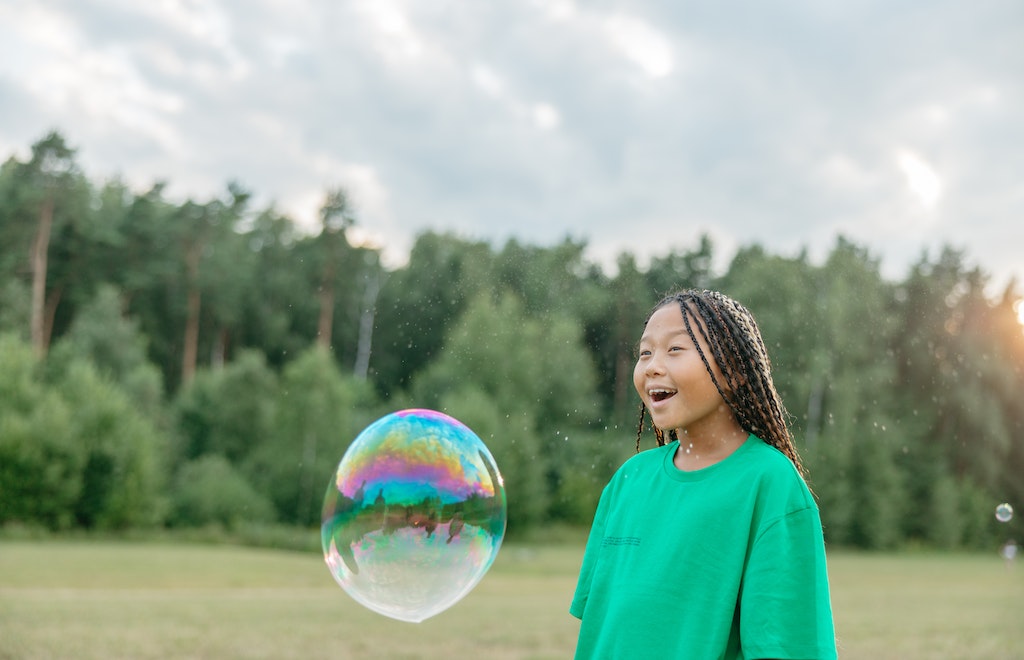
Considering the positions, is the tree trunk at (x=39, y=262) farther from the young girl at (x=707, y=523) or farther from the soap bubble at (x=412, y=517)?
the young girl at (x=707, y=523)

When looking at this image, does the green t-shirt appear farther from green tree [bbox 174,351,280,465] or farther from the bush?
green tree [bbox 174,351,280,465]

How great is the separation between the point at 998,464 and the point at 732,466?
55370 millimetres

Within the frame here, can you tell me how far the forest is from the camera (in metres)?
42.0

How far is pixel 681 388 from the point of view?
2.32 meters

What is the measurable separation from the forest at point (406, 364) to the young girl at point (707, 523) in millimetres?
37647

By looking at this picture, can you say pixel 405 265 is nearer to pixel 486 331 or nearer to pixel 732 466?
pixel 486 331

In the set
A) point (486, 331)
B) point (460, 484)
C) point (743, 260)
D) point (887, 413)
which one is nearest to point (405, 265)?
point (486, 331)

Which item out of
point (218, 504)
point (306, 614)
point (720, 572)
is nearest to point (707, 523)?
point (720, 572)

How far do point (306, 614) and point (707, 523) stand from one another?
14225mm

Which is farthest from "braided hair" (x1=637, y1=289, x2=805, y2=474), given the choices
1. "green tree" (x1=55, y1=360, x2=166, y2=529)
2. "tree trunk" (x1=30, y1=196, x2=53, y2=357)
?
"tree trunk" (x1=30, y1=196, x2=53, y2=357)

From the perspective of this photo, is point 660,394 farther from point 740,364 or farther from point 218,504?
point 218,504

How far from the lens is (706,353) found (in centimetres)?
234

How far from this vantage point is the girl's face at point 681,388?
231cm

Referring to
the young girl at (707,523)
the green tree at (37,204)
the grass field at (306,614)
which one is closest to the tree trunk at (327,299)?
the green tree at (37,204)
